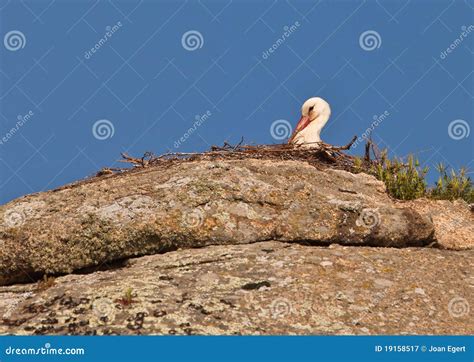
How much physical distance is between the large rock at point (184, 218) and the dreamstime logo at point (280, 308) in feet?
3.68

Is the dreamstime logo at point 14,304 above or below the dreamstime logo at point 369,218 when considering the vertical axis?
below

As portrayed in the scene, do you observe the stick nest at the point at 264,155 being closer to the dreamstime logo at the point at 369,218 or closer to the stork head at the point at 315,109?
the dreamstime logo at the point at 369,218

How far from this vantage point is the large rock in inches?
298

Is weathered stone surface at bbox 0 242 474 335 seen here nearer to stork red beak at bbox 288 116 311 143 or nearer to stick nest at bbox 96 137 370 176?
stick nest at bbox 96 137 370 176

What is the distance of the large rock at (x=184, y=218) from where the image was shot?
24.9 feet

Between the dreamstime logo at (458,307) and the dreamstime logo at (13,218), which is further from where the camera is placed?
the dreamstime logo at (13,218)

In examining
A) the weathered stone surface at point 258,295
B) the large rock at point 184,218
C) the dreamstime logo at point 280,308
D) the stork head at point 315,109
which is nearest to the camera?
the weathered stone surface at point 258,295

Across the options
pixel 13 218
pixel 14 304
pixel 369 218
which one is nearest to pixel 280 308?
pixel 369 218

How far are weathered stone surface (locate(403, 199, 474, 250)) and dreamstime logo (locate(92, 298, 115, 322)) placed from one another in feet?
11.4

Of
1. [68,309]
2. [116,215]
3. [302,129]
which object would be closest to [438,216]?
[116,215]

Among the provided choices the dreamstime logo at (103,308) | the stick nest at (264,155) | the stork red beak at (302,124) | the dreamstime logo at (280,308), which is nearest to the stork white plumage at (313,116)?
the stork red beak at (302,124)

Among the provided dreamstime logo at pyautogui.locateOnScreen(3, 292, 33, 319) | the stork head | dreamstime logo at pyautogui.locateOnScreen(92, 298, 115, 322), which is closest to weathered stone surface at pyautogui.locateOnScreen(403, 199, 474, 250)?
dreamstime logo at pyautogui.locateOnScreen(92, 298, 115, 322)

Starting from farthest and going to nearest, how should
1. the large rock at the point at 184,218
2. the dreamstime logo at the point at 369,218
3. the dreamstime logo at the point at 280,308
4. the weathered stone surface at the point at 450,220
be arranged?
the weathered stone surface at the point at 450,220, the dreamstime logo at the point at 369,218, the large rock at the point at 184,218, the dreamstime logo at the point at 280,308

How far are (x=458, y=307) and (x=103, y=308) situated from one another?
3.02 meters
